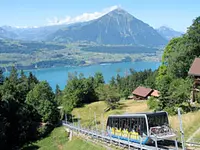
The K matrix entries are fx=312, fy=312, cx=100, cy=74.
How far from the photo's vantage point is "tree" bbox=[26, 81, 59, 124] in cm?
6016

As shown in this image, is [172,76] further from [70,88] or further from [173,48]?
[70,88]

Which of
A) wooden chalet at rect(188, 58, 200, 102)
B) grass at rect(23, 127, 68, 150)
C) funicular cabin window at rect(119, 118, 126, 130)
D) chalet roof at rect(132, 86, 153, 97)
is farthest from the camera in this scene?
chalet roof at rect(132, 86, 153, 97)

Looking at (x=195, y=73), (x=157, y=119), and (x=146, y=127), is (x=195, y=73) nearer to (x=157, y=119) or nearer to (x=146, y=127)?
(x=157, y=119)

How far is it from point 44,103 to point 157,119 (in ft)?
114

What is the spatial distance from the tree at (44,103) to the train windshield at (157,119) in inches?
1326

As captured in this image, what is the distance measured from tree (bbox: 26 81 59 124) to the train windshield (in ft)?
110

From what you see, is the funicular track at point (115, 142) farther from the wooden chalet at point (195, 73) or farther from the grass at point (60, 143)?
the wooden chalet at point (195, 73)

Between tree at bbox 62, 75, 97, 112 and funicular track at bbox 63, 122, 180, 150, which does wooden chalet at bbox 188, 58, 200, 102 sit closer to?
funicular track at bbox 63, 122, 180, 150


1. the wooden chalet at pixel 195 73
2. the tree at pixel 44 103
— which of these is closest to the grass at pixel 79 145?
the tree at pixel 44 103

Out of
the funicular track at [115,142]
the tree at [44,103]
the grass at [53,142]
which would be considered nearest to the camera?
the funicular track at [115,142]

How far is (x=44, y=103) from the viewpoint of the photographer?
200 feet

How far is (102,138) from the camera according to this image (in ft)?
133

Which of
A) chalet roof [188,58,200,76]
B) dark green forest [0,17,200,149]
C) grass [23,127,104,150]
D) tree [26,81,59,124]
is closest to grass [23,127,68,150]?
grass [23,127,104,150]

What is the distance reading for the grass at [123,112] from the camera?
4072cm
